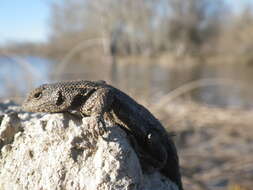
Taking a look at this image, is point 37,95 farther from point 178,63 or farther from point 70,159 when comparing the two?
point 178,63

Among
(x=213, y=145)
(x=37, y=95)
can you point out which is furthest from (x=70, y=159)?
(x=213, y=145)

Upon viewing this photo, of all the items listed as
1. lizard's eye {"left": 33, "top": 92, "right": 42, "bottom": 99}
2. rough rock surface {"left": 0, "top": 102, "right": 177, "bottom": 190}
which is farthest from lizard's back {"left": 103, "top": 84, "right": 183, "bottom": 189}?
lizard's eye {"left": 33, "top": 92, "right": 42, "bottom": 99}

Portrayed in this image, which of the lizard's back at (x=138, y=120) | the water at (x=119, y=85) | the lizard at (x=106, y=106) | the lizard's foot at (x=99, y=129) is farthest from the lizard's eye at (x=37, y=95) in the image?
the water at (x=119, y=85)

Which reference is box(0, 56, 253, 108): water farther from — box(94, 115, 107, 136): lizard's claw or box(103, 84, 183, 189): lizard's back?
box(94, 115, 107, 136): lizard's claw

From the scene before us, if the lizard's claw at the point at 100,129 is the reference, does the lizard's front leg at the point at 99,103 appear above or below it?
above

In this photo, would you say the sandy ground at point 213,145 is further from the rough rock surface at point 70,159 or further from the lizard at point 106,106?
the rough rock surface at point 70,159

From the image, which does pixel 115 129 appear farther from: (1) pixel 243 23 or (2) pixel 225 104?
(1) pixel 243 23
